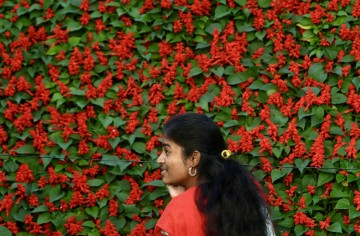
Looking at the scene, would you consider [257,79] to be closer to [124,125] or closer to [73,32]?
[124,125]

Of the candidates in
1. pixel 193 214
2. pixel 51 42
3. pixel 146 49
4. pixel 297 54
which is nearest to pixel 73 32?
pixel 51 42

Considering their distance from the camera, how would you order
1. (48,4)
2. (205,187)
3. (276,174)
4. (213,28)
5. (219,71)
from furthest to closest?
(48,4)
(213,28)
(219,71)
(276,174)
(205,187)

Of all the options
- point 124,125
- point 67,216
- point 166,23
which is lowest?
point 67,216

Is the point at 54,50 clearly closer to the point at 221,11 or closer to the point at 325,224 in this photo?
the point at 221,11

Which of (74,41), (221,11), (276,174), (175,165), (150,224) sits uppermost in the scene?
(175,165)

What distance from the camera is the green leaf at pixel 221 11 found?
5195 millimetres

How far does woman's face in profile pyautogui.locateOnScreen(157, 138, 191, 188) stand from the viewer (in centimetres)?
333

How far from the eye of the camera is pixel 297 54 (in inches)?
198

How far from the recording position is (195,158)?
3.29 meters

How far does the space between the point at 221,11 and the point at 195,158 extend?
6.85ft

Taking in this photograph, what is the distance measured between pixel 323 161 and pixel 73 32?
1.79 metres

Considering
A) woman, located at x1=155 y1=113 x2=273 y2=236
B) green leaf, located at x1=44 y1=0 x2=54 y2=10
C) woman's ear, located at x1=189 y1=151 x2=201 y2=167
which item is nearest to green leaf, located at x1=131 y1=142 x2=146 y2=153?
green leaf, located at x1=44 y1=0 x2=54 y2=10

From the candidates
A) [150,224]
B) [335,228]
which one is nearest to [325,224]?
[335,228]

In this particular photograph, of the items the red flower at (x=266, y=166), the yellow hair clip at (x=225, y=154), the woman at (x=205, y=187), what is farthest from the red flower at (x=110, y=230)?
the yellow hair clip at (x=225, y=154)
